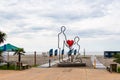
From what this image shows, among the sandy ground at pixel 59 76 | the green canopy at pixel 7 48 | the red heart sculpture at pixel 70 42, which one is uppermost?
the red heart sculpture at pixel 70 42

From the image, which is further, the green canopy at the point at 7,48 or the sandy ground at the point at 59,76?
the green canopy at the point at 7,48

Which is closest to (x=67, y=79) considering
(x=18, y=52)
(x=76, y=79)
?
(x=76, y=79)

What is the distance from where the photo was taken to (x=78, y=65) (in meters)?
36.7

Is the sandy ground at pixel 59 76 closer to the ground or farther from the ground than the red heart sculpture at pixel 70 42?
closer to the ground

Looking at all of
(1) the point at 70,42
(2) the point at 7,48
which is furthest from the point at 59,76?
(1) the point at 70,42

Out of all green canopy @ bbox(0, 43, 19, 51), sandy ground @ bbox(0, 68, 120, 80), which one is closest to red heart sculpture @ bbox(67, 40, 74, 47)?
green canopy @ bbox(0, 43, 19, 51)

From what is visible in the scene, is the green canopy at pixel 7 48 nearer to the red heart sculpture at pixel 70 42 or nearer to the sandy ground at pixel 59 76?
the red heart sculpture at pixel 70 42

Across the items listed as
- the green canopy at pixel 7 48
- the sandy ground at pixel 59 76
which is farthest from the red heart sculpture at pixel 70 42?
the sandy ground at pixel 59 76

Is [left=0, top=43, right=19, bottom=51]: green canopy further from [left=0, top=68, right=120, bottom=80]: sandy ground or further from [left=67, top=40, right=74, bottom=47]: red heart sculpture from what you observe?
[left=0, top=68, right=120, bottom=80]: sandy ground

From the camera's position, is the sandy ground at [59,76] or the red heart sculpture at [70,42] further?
the red heart sculpture at [70,42]

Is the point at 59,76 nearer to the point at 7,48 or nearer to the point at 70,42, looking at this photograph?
the point at 7,48

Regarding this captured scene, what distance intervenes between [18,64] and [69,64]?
20.1 feet

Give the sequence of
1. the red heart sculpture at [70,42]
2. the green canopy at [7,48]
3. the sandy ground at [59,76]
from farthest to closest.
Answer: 1. the red heart sculpture at [70,42]
2. the green canopy at [7,48]
3. the sandy ground at [59,76]

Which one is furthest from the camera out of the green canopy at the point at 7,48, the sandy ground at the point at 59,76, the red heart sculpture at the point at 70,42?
the red heart sculpture at the point at 70,42
